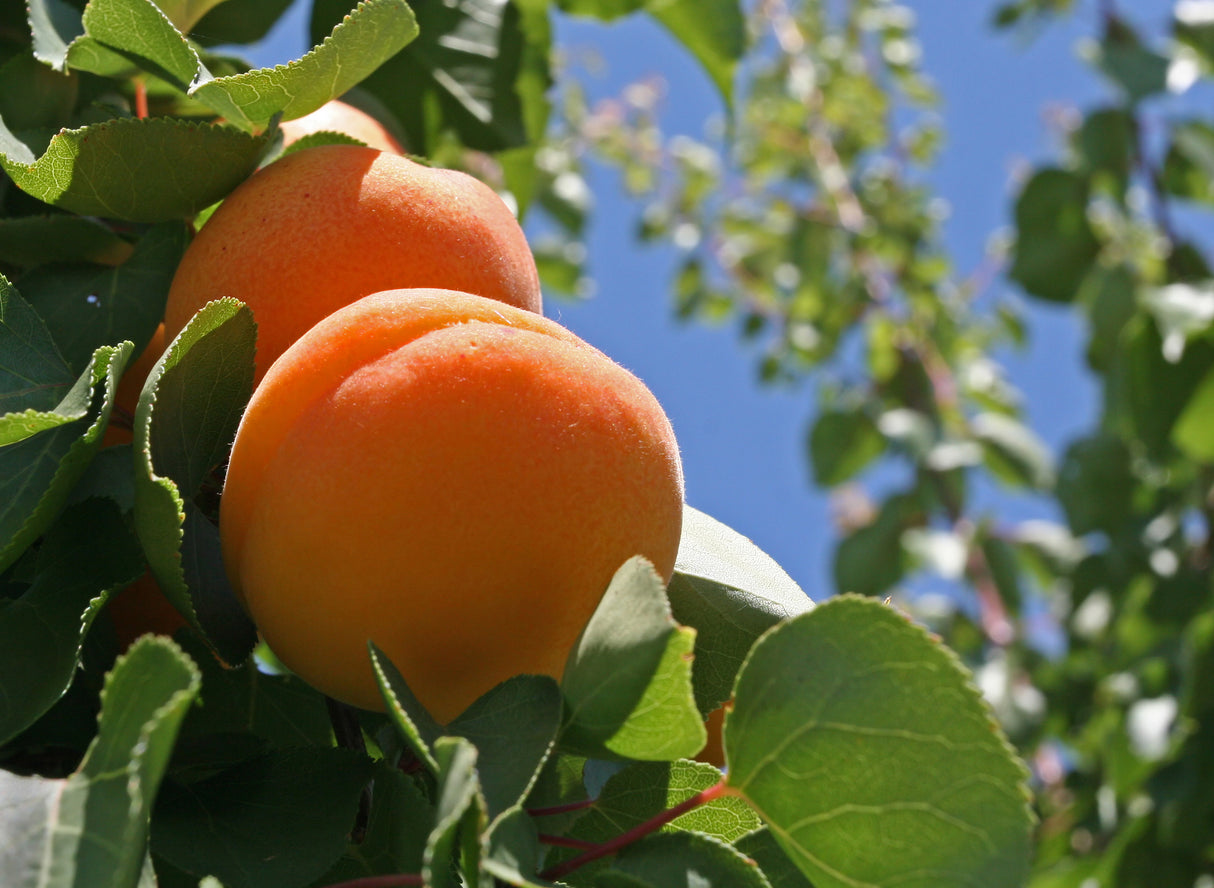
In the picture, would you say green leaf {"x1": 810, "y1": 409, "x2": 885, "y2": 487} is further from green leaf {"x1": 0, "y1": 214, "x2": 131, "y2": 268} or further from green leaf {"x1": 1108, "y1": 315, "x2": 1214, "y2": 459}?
green leaf {"x1": 0, "y1": 214, "x2": 131, "y2": 268}

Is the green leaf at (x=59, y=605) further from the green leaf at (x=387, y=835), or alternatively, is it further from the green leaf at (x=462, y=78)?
the green leaf at (x=462, y=78)

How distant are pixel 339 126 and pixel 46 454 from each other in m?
0.25

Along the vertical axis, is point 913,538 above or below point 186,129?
below

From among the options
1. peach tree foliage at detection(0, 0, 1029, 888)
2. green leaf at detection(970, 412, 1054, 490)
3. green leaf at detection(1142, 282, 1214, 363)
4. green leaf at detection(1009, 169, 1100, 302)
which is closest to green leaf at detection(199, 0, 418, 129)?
peach tree foliage at detection(0, 0, 1029, 888)

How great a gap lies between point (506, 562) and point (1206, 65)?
1706 mm

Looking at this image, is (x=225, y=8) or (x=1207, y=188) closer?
(x=225, y=8)

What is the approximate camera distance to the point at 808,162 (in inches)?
105

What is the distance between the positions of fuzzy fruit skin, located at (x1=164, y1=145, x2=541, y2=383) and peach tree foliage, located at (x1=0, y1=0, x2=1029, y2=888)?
0.03 meters

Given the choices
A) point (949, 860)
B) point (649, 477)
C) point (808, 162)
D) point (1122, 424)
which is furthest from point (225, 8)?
point (808, 162)

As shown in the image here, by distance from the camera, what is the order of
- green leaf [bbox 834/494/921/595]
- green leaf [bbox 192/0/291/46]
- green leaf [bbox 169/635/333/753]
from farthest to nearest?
green leaf [bbox 834/494/921/595] → green leaf [bbox 192/0/291/46] → green leaf [bbox 169/635/333/753]

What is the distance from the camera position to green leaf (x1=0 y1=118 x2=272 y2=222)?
454mm

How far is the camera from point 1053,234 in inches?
70.2

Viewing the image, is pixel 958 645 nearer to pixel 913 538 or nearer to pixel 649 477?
pixel 913 538

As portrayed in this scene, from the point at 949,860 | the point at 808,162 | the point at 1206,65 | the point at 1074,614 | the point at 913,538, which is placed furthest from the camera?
the point at 808,162
